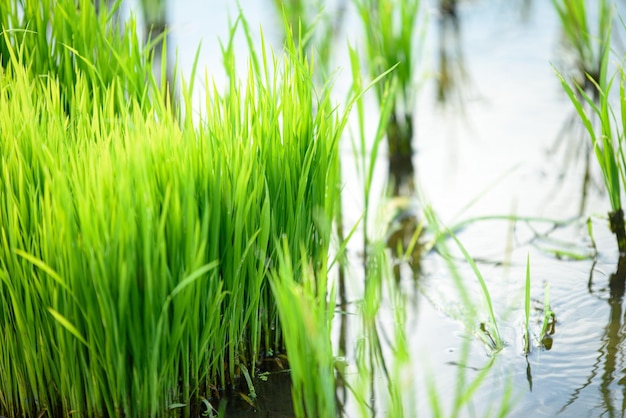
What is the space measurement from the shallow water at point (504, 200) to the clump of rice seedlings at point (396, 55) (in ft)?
0.30

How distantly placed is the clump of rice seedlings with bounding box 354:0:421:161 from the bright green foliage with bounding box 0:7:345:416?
3.15 ft

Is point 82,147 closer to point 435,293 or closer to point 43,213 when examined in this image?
point 43,213

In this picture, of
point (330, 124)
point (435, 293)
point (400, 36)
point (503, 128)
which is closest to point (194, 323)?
point (330, 124)

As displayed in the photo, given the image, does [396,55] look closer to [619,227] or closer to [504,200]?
[504,200]

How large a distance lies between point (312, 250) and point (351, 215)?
72 centimetres

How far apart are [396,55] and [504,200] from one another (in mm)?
582

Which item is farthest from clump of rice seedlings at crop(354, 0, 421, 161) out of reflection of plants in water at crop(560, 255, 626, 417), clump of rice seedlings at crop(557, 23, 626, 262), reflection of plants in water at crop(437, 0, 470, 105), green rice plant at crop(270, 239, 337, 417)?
green rice plant at crop(270, 239, 337, 417)

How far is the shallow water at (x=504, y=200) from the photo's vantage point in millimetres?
1725

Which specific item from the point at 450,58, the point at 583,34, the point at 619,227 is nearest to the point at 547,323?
the point at 619,227

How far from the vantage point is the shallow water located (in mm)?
1725

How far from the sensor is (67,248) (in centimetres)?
139

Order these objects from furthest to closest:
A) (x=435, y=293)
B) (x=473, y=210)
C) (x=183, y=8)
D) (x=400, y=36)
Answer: (x=183, y=8) → (x=400, y=36) → (x=473, y=210) → (x=435, y=293)

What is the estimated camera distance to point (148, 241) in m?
1.35

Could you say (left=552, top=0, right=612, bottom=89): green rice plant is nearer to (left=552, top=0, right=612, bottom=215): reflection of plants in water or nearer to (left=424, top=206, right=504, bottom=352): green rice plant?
(left=552, top=0, right=612, bottom=215): reflection of plants in water
